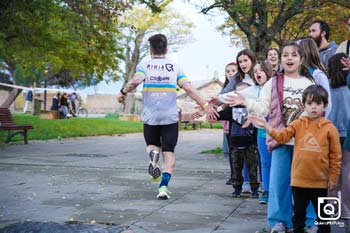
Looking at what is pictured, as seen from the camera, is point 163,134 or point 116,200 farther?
point 163,134

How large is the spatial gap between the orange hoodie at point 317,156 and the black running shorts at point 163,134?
2.73 meters

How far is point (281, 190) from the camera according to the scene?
5.37m

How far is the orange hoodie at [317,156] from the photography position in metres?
4.93

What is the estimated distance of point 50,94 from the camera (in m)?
61.2

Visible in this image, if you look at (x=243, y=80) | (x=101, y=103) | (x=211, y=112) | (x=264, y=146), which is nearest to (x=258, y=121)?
(x=211, y=112)

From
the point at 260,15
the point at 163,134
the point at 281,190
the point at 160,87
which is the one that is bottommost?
the point at 281,190

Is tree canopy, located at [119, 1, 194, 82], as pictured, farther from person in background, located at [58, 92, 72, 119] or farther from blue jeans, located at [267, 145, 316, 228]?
blue jeans, located at [267, 145, 316, 228]

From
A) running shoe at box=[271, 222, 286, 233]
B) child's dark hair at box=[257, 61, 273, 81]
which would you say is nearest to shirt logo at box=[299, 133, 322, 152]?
running shoe at box=[271, 222, 286, 233]

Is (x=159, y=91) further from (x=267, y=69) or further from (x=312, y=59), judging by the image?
(x=312, y=59)

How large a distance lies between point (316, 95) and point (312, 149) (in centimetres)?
48

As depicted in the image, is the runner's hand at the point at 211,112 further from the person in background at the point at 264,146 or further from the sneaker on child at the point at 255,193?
the sneaker on child at the point at 255,193

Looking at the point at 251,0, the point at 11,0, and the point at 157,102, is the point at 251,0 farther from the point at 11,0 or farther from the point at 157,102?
the point at 157,102

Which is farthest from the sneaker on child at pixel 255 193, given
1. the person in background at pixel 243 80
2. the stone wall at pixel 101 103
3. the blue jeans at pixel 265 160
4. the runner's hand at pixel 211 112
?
the stone wall at pixel 101 103

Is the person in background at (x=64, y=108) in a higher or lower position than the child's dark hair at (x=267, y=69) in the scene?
lower
